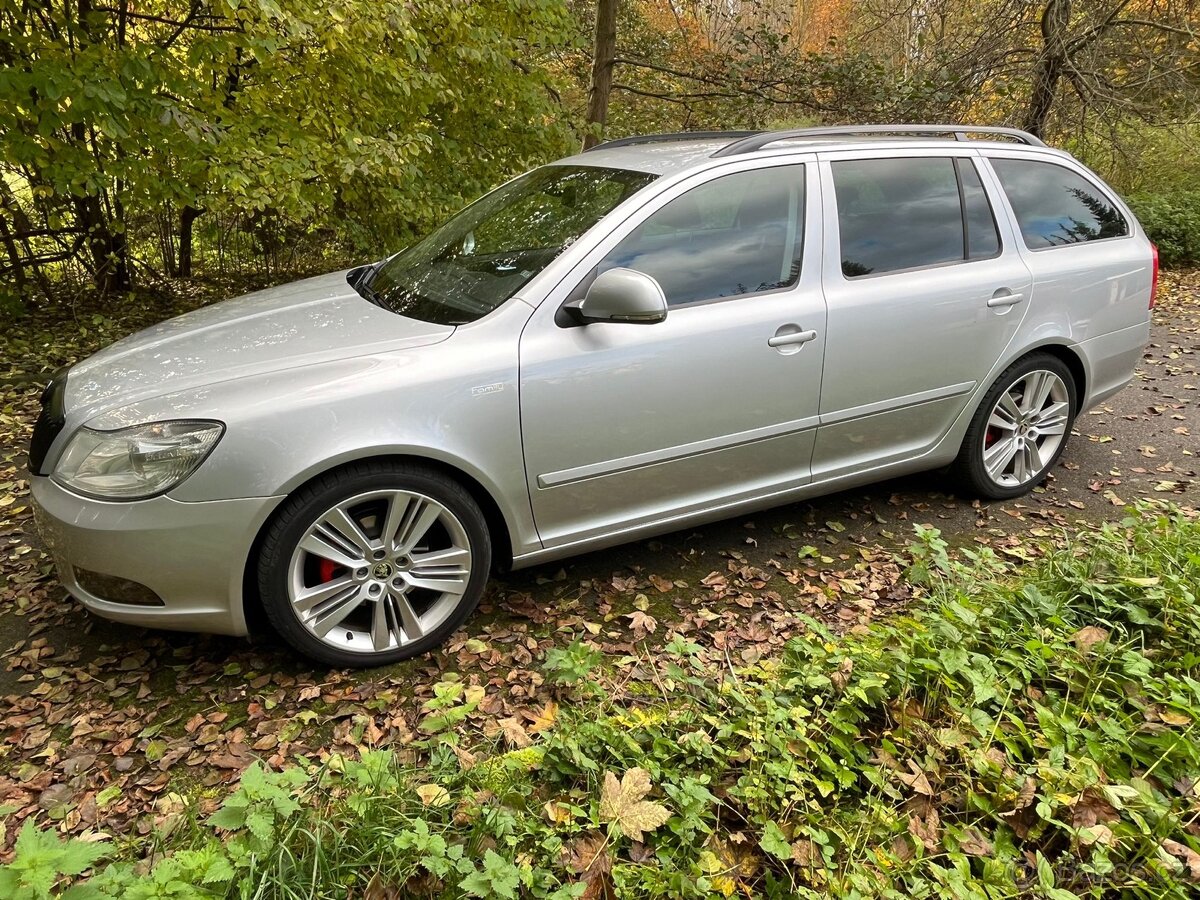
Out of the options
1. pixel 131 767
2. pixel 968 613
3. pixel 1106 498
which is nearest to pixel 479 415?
pixel 131 767

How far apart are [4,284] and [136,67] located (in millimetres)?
3009

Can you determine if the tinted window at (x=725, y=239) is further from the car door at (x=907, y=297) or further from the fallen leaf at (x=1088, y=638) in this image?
the fallen leaf at (x=1088, y=638)

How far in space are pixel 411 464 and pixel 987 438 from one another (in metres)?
2.97

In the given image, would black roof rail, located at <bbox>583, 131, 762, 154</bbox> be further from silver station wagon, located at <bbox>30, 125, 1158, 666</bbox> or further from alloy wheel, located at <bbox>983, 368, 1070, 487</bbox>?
alloy wheel, located at <bbox>983, 368, 1070, 487</bbox>

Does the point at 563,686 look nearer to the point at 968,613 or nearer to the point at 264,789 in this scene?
the point at 264,789

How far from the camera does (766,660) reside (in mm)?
2879

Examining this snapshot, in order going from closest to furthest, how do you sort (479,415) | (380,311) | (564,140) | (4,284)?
(479,415)
(380,311)
(4,284)
(564,140)

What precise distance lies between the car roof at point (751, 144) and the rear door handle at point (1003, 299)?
0.77 m

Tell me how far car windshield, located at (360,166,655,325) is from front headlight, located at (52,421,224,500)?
0.91m

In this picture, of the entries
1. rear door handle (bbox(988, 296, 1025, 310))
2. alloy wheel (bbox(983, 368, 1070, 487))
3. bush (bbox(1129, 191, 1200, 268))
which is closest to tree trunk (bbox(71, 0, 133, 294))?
rear door handle (bbox(988, 296, 1025, 310))

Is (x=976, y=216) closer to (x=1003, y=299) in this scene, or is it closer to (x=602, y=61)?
(x=1003, y=299)

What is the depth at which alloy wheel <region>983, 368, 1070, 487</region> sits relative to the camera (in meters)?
4.07

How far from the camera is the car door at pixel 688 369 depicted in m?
2.92

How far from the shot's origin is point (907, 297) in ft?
11.6
